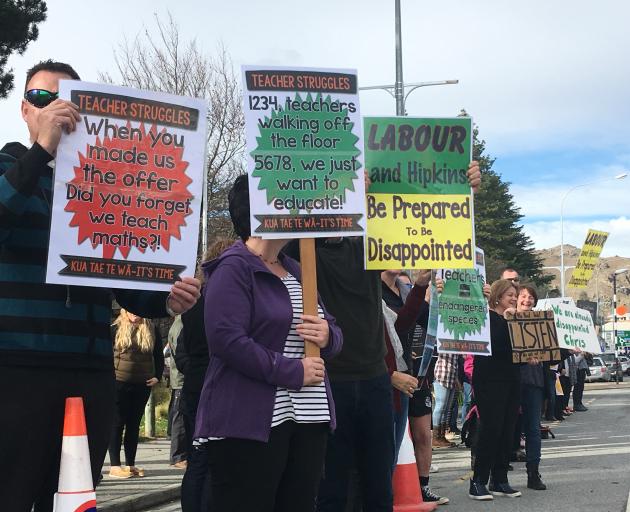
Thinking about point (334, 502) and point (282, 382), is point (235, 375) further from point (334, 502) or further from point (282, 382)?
point (334, 502)

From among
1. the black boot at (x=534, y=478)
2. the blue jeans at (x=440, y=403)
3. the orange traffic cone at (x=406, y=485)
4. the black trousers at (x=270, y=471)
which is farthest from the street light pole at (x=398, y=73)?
the black trousers at (x=270, y=471)

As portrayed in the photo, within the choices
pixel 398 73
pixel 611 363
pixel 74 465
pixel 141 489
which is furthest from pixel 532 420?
pixel 611 363

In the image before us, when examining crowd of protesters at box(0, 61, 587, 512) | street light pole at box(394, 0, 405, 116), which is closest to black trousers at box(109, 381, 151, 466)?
crowd of protesters at box(0, 61, 587, 512)

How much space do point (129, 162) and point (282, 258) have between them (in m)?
0.91

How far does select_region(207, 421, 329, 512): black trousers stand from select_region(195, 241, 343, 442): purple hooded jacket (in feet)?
0.23

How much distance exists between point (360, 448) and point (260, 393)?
140 cm

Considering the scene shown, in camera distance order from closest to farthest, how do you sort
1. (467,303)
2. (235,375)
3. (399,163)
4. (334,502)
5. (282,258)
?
(235,375), (282,258), (334,502), (399,163), (467,303)

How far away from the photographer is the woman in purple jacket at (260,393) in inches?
124

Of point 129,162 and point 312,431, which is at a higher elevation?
point 129,162

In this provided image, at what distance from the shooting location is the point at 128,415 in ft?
28.9

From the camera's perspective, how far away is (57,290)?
271 cm

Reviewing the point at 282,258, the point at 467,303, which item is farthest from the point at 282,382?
the point at 467,303

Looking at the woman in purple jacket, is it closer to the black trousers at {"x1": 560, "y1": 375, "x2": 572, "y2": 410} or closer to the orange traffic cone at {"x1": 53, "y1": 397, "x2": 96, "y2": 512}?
the orange traffic cone at {"x1": 53, "y1": 397, "x2": 96, "y2": 512}

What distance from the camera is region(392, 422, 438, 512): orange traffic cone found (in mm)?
6754
